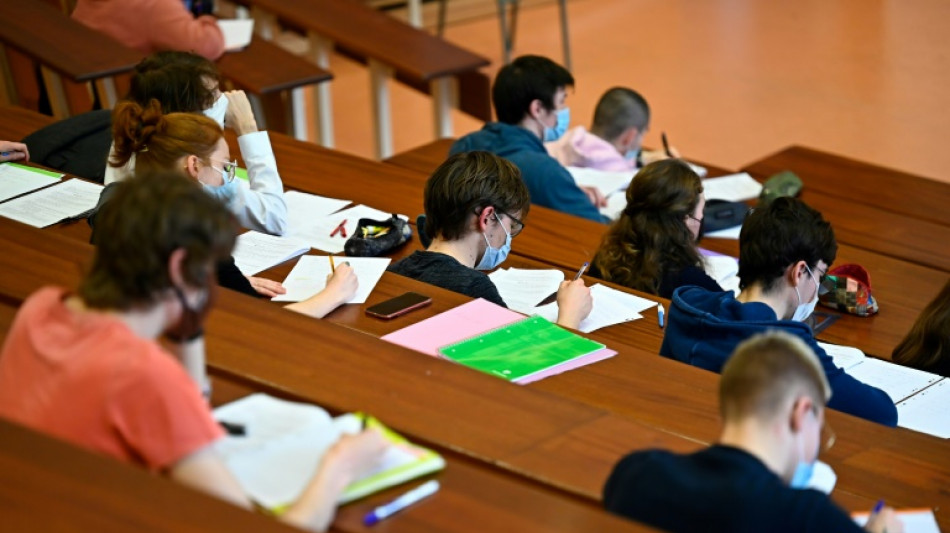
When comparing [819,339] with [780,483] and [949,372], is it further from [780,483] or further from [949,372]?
[780,483]

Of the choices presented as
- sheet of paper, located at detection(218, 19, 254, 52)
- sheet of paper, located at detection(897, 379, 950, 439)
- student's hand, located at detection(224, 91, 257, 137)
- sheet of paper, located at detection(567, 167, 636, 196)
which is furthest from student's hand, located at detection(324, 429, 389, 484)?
sheet of paper, located at detection(218, 19, 254, 52)

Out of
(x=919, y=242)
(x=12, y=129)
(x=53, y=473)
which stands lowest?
(x=919, y=242)

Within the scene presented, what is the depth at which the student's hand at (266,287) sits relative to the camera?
111 inches

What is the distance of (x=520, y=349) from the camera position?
7.87 feet

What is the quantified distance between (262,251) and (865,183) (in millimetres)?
2437

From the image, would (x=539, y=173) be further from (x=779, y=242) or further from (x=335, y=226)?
(x=779, y=242)

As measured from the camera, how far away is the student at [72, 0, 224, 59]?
495 centimetres

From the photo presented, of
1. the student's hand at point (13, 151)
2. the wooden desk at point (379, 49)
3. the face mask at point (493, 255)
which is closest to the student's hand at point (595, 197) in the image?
the wooden desk at point (379, 49)

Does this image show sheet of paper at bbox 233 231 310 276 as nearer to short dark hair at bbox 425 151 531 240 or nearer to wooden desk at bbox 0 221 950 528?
short dark hair at bbox 425 151 531 240

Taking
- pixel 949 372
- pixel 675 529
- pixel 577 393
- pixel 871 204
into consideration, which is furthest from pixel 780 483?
pixel 871 204

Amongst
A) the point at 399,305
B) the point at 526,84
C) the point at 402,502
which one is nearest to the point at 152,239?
the point at 402,502

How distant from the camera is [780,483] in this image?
163cm

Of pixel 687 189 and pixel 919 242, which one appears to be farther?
pixel 919 242

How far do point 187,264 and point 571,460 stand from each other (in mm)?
626
